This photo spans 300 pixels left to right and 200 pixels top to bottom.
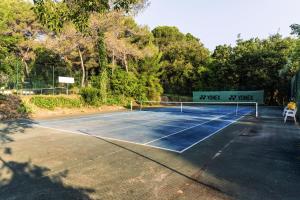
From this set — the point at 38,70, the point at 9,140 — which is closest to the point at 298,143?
the point at 9,140

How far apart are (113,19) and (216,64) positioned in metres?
18.7

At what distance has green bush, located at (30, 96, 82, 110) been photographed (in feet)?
65.0

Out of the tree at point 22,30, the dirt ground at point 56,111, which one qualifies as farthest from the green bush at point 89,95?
the tree at point 22,30

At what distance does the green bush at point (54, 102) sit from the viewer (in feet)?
65.0

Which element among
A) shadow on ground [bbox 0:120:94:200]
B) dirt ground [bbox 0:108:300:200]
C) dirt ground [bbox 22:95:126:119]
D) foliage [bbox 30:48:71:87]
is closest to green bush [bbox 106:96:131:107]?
dirt ground [bbox 22:95:126:119]

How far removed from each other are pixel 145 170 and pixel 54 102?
55.8ft

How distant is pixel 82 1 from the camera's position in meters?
5.38

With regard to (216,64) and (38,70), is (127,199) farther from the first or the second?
(216,64)

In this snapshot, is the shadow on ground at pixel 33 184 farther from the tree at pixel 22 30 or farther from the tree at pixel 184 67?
the tree at pixel 184 67

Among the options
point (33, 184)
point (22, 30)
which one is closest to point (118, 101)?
point (22, 30)

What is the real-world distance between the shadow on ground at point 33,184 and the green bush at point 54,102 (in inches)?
579

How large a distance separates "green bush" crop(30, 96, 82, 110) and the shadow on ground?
1472 centimetres

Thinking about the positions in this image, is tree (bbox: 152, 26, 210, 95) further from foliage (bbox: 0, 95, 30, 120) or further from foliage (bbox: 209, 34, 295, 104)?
foliage (bbox: 0, 95, 30, 120)

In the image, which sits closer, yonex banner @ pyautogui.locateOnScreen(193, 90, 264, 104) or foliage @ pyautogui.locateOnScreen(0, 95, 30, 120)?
foliage @ pyautogui.locateOnScreen(0, 95, 30, 120)
